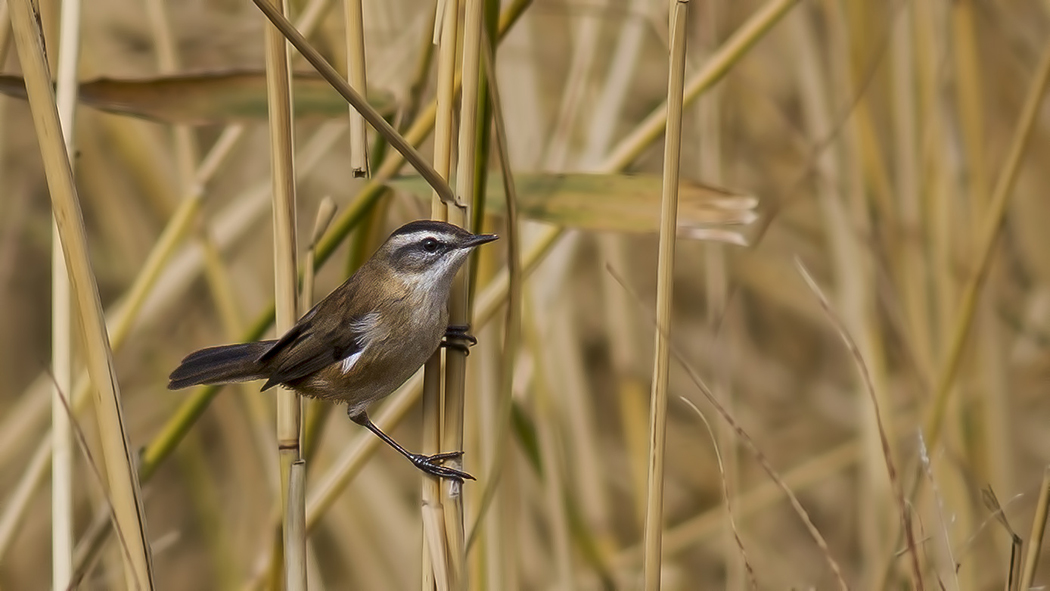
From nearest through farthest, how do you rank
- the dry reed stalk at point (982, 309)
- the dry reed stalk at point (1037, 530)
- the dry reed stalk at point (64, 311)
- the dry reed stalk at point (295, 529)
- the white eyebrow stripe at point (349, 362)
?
the dry reed stalk at point (1037, 530) → the dry reed stalk at point (295, 529) → the dry reed stalk at point (64, 311) → the white eyebrow stripe at point (349, 362) → the dry reed stalk at point (982, 309)

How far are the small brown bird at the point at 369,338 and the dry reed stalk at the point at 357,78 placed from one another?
0.66 ft

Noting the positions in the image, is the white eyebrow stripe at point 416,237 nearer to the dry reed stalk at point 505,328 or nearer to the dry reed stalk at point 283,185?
the dry reed stalk at point 505,328

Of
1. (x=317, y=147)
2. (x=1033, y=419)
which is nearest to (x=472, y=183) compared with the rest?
(x=317, y=147)

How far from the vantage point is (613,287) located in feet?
9.16

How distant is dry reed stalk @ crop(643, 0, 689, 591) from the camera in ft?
3.98

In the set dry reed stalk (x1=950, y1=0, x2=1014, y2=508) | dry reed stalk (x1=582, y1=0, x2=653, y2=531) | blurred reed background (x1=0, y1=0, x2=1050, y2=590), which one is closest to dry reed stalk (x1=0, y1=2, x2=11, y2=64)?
blurred reed background (x1=0, y1=0, x2=1050, y2=590)

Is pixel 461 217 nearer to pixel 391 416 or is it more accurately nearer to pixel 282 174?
pixel 282 174

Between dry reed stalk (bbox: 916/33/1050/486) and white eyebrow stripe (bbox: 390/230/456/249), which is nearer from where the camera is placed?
white eyebrow stripe (bbox: 390/230/456/249)

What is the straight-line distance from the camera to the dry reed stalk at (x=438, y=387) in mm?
1293

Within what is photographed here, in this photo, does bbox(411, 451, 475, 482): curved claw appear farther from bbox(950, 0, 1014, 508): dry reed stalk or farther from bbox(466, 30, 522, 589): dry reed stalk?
bbox(950, 0, 1014, 508): dry reed stalk

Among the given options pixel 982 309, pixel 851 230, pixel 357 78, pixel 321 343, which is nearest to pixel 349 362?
pixel 321 343

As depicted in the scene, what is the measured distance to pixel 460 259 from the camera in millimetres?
1534

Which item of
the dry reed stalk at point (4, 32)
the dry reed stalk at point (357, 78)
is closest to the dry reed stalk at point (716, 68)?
the dry reed stalk at point (357, 78)

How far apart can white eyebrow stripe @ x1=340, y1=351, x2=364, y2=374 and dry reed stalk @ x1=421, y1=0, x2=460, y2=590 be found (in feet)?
1.19
